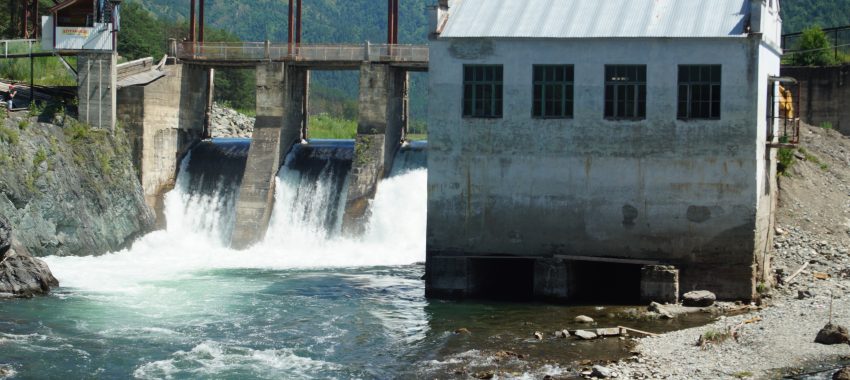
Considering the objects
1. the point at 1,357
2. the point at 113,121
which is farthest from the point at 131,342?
the point at 113,121

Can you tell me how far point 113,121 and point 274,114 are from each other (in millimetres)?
7313

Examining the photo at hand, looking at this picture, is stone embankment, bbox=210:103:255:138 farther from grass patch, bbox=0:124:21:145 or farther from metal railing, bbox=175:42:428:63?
grass patch, bbox=0:124:21:145

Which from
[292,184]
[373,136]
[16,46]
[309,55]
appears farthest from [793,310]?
[16,46]

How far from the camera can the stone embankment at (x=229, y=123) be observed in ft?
251

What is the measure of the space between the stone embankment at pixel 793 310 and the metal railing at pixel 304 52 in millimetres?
17749

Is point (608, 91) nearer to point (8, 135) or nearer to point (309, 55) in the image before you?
point (309, 55)

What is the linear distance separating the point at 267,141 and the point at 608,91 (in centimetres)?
2323

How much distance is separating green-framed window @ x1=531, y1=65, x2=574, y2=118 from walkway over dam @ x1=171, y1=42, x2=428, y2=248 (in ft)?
56.2

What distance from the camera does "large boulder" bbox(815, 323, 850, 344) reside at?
28.2 meters

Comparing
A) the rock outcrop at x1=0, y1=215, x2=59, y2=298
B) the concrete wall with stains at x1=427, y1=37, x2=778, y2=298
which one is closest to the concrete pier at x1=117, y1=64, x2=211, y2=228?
the rock outcrop at x1=0, y1=215, x2=59, y2=298

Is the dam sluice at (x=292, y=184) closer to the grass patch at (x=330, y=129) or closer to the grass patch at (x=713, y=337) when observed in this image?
the grass patch at (x=330, y=129)

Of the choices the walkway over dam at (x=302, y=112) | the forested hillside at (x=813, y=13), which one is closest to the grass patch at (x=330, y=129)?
the walkway over dam at (x=302, y=112)

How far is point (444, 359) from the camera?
2855 centimetres

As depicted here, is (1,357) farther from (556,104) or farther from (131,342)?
(556,104)
